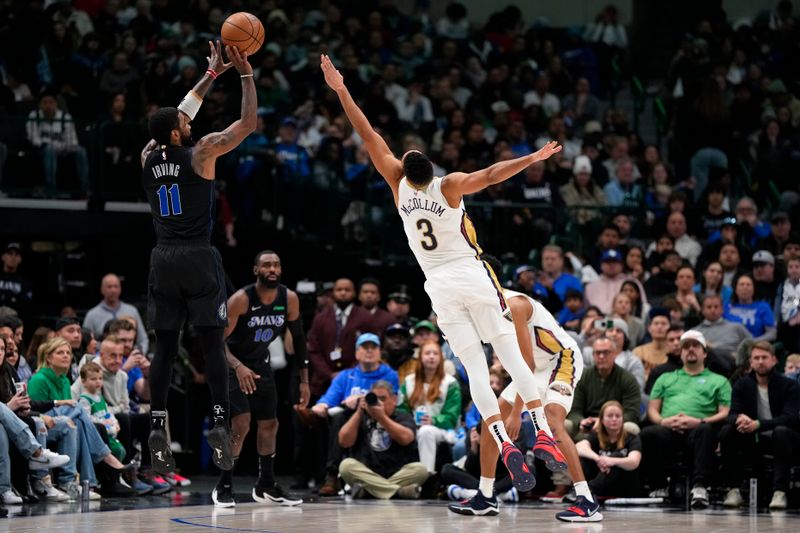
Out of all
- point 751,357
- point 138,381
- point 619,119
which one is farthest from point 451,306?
point 619,119

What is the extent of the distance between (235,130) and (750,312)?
7526 millimetres

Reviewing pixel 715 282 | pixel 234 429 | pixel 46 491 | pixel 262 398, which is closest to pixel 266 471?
pixel 234 429

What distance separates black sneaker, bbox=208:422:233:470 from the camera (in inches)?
385

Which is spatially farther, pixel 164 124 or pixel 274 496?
pixel 274 496

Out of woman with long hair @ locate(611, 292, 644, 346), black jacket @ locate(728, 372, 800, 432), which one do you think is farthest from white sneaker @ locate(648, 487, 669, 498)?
woman with long hair @ locate(611, 292, 644, 346)

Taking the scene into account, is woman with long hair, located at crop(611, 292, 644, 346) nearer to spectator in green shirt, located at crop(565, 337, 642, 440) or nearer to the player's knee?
spectator in green shirt, located at crop(565, 337, 642, 440)

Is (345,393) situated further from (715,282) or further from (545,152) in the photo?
(545,152)

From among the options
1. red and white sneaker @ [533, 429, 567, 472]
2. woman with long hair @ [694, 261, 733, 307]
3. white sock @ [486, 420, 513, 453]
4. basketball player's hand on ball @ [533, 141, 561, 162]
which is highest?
basketball player's hand on ball @ [533, 141, 561, 162]

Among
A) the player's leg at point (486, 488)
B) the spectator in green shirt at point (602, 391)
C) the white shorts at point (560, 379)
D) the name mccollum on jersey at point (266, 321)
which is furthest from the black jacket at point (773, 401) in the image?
the name mccollum on jersey at point (266, 321)

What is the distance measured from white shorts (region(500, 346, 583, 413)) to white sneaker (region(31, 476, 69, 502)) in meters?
4.27

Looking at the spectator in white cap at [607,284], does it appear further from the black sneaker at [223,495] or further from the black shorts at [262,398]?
the black sneaker at [223,495]

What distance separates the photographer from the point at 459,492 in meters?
13.2

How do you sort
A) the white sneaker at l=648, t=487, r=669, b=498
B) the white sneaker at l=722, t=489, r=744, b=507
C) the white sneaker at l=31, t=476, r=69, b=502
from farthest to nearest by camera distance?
the white sneaker at l=648, t=487, r=669, b=498 < the white sneaker at l=722, t=489, r=744, b=507 < the white sneaker at l=31, t=476, r=69, b=502

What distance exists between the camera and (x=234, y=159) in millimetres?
17469
